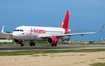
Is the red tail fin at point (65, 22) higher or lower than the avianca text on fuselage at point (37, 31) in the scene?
higher

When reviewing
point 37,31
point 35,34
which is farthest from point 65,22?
point 35,34

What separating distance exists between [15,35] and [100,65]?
33086 millimetres

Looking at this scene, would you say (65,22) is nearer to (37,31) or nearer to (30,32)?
(37,31)

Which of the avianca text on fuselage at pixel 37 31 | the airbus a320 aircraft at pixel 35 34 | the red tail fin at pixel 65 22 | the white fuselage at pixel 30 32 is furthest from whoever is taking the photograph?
the red tail fin at pixel 65 22

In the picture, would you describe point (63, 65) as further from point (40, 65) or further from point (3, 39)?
point (3, 39)

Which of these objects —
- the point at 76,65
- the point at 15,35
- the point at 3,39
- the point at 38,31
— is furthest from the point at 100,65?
the point at 3,39

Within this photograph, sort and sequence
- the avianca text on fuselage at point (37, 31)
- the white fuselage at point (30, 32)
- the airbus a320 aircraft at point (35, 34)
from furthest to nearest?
1. the avianca text on fuselage at point (37, 31)
2. the airbus a320 aircraft at point (35, 34)
3. the white fuselage at point (30, 32)

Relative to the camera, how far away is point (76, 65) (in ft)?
49.7

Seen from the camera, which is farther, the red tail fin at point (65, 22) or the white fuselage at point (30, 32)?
the red tail fin at point (65, 22)

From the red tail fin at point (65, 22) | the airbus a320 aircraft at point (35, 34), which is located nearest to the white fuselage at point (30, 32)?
the airbus a320 aircraft at point (35, 34)

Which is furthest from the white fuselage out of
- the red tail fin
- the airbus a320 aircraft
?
the red tail fin

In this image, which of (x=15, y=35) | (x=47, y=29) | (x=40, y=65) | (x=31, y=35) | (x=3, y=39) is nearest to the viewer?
(x=40, y=65)

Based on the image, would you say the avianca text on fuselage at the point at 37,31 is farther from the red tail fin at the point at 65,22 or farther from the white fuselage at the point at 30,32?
the red tail fin at the point at 65,22

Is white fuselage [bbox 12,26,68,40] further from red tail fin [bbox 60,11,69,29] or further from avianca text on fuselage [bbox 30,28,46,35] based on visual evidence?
red tail fin [bbox 60,11,69,29]
